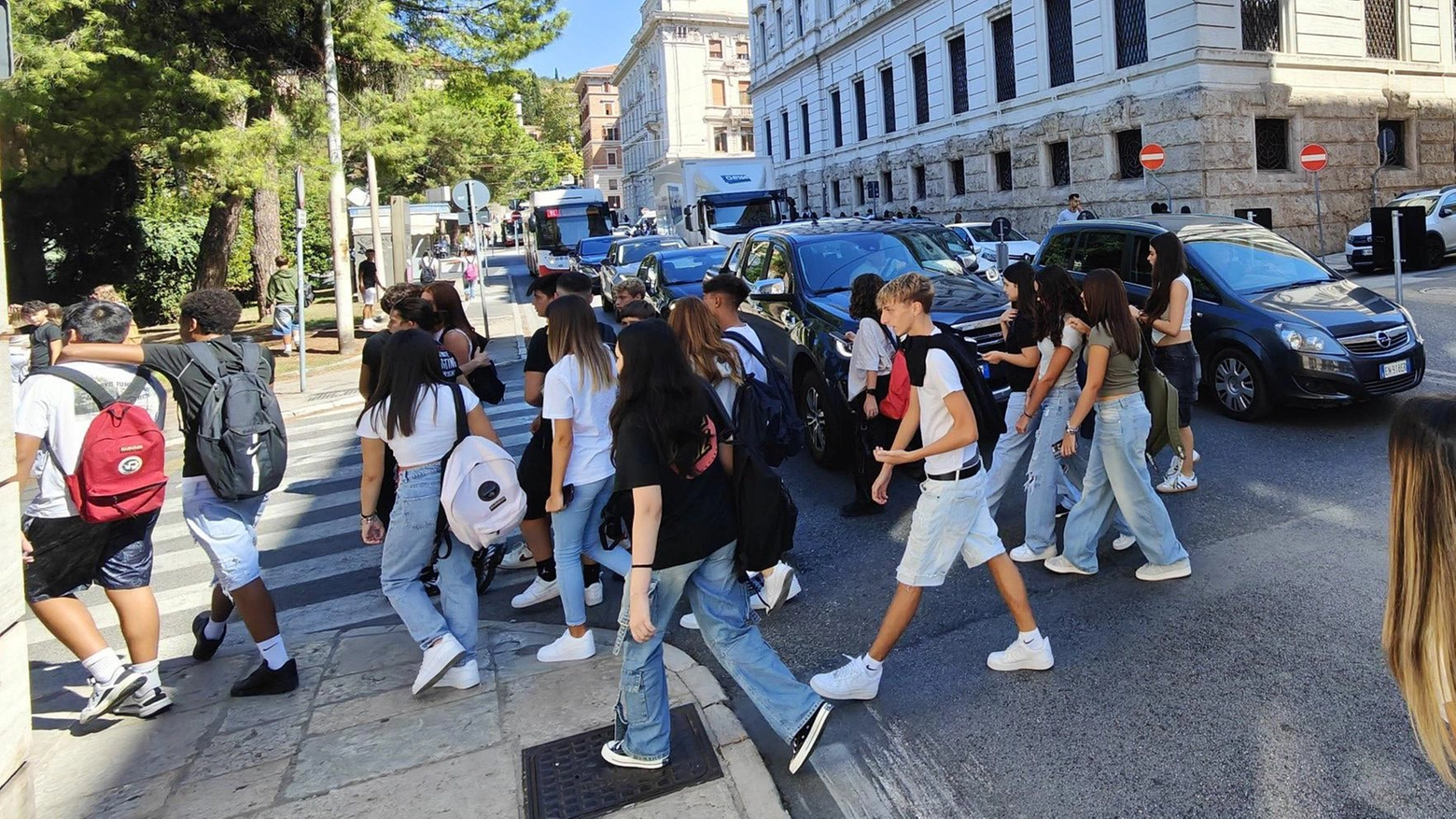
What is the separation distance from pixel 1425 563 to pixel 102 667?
494 centimetres

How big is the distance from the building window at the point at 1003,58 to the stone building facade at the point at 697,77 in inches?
1912

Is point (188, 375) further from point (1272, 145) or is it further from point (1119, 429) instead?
point (1272, 145)

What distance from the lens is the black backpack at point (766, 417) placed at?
4949 mm

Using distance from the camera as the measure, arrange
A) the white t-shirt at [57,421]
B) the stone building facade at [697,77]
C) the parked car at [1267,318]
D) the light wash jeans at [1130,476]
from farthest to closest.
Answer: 1. the stone building facade at [697,77]
2. the parked car at [1267,318]
3. the light wash jeans at [1130,476]
4. the white t-shirt at [57,421]

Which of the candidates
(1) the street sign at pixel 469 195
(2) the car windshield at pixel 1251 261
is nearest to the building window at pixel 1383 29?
(2) the car windshield at pixel 1251 261

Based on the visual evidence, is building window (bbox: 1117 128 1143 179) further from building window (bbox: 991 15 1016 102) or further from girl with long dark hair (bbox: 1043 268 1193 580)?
girl with long dark hair (bbox: 1043 268 1193 580)

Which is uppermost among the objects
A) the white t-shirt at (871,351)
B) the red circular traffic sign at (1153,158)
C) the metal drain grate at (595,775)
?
the red circular traffic sign at (1153,158)

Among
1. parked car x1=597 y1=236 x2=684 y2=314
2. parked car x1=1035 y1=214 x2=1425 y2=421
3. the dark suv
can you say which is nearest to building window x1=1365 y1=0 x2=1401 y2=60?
parked car x1=597 y1=236 x2=684 y2=314

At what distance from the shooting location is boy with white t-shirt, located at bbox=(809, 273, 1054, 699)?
3990mm

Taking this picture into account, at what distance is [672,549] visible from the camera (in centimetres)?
336

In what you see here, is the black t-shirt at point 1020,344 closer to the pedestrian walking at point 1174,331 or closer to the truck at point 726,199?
the pedestrian walking at point 1174,331

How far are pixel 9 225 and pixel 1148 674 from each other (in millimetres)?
26923

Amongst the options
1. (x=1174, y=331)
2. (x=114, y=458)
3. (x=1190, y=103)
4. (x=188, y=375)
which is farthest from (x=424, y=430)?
(x=1190, y=103)

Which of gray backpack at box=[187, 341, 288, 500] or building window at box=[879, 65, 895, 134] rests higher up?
building window at box=[879, 65, 895, 134]
